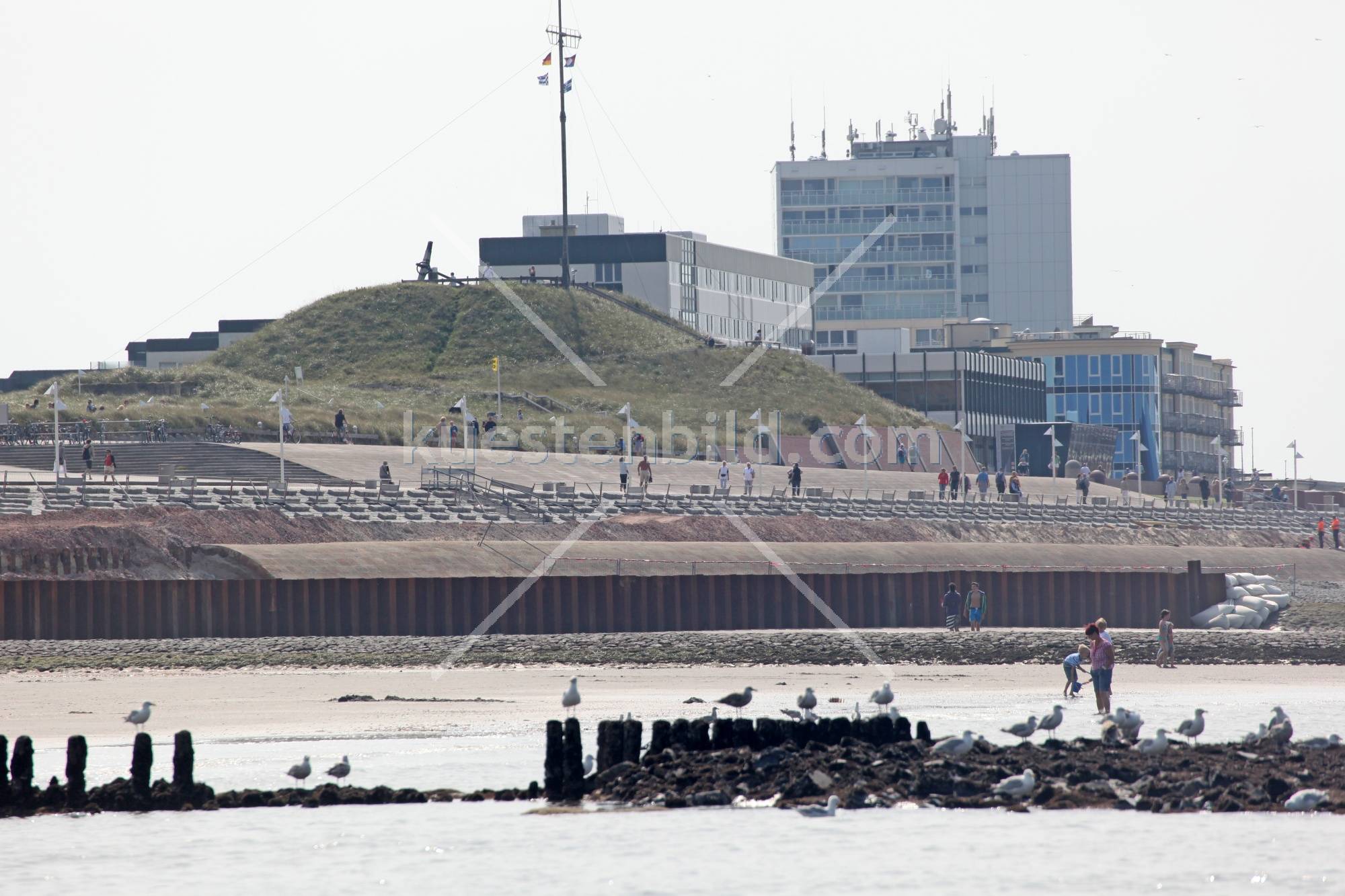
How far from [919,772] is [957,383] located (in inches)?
4077

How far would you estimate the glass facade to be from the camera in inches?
5886

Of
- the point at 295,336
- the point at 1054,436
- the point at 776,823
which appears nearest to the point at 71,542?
the point at 776,823

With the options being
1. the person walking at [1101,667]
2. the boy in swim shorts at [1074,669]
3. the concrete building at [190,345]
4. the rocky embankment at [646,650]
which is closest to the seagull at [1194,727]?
the person walking at [1101,667]

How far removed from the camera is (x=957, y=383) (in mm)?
129000

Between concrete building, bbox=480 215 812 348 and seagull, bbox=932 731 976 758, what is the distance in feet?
396

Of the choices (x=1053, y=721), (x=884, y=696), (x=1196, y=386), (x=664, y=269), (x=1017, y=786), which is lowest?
(x=1017, y=786)

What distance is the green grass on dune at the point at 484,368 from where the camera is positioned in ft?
355

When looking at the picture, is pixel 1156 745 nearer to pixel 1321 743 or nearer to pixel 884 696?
pixel 1321 743

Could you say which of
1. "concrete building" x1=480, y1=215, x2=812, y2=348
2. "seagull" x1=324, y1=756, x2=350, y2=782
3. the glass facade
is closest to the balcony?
the glass facade

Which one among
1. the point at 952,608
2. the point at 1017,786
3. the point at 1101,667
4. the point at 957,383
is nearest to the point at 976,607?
the point at 952,608

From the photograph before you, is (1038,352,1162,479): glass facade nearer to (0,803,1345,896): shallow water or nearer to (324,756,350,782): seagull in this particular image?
(0,803,1345,896): shallow water

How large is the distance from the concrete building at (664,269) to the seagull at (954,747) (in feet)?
396

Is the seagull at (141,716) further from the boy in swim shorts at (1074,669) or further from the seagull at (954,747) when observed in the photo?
the boy in swim shorts at (1074,669)

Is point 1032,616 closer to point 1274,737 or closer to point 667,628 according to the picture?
point 667,628
